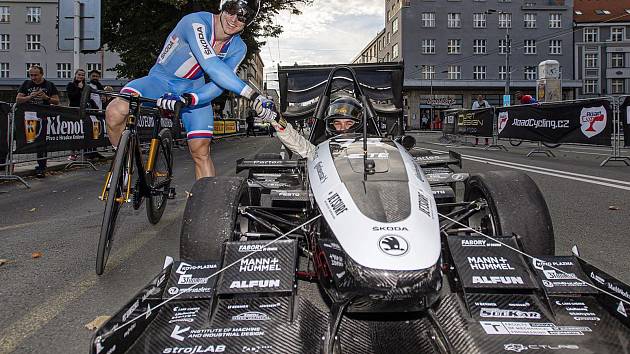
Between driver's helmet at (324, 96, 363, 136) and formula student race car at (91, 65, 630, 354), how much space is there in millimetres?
1272

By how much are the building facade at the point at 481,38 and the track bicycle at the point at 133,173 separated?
64.5 metres

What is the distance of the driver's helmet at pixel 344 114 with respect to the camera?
4.11 m

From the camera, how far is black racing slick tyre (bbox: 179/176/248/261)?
2.89 meters

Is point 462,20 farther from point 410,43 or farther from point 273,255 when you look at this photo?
point 273,255

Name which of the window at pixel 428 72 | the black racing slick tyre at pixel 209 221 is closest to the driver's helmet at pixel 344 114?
the black racing slick tyre at pixel 209 221

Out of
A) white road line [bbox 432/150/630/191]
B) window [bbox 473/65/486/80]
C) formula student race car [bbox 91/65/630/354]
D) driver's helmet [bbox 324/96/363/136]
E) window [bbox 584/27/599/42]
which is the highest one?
window [bbox 584/27/599/42]

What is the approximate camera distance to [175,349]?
1.94m

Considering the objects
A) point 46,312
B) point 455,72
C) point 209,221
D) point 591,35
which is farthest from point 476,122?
point 591,35

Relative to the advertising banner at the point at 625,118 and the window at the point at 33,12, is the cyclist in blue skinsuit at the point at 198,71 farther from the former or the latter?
the window at the point at 33,12

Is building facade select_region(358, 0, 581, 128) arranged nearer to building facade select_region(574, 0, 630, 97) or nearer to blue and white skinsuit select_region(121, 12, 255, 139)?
building facade select_region(574, 0, 630, 97)

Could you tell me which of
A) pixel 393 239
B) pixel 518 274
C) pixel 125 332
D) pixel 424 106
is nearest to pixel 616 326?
pixel 518 274

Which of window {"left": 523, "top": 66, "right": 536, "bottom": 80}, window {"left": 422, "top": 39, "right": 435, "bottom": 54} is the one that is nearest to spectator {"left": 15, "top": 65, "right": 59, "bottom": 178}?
window {"left": 422, "top": 39, "right": 435, "bottom": 54}

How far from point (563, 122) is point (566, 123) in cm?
14

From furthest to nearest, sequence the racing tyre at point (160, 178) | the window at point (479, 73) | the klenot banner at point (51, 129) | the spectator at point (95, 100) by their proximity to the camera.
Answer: the window at point (479, 73), the spectator at point (95, 100), the klenot banner at point (51, 129), the racing tyre at point (160, 178)
